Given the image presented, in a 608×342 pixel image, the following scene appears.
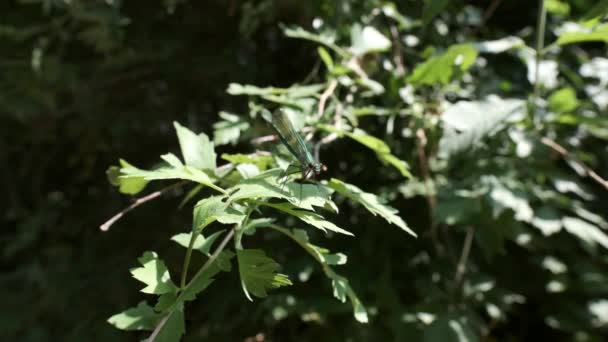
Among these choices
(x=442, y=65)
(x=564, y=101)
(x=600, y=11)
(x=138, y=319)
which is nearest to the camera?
(x=138, y=319)

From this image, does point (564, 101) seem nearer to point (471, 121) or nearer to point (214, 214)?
point (471, 121)

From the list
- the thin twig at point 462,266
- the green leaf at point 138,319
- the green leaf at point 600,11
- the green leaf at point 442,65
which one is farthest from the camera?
the thin twig at point 462,266

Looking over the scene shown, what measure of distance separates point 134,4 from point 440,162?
3.33ft

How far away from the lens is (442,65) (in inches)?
38.8

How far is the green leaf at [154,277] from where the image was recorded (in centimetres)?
61

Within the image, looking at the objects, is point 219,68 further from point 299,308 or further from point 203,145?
point 203,145

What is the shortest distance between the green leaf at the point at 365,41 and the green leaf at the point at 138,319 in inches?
24.1

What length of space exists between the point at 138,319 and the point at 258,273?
0.16 m

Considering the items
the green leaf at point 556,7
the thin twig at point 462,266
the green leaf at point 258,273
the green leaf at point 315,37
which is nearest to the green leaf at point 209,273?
the green leaf at point 258,273

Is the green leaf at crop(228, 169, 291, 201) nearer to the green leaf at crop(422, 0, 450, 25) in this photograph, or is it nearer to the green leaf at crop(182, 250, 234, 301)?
the green leaf at crop(182, 250, 234, 301)

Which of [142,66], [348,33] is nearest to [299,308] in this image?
[348,33]

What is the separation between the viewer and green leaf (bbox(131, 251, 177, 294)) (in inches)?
24.1

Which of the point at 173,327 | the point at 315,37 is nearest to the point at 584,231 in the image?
the point at 315,37

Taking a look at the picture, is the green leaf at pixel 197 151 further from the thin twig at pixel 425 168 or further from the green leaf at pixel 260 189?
the thin twig at pixel 425 168
